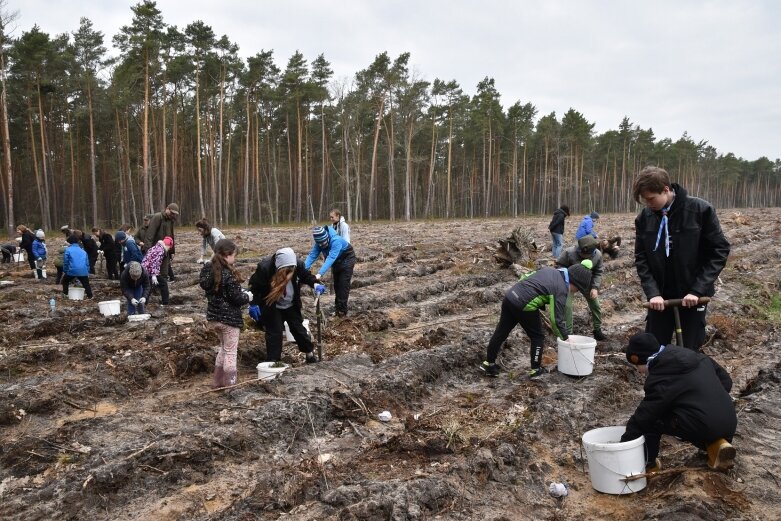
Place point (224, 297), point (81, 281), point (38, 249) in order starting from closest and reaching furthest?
point (224, 297) → point (81, 281) → point (38, 249)

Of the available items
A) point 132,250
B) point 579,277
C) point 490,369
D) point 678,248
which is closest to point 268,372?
point 490,369

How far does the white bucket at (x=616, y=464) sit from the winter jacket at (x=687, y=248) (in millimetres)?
1194

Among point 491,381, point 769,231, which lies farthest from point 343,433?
point 769,231

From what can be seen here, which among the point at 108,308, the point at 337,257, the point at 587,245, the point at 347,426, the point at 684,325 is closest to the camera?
the point at 684,325

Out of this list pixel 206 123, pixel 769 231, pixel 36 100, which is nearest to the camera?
pixel 769 231

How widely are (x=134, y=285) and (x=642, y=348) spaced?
8395mm

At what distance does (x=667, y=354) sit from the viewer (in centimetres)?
354

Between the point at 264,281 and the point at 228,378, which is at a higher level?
the point at 264,281

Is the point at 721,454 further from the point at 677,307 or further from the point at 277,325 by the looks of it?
the point at 277,325

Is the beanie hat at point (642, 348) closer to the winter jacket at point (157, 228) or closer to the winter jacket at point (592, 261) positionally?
the winter jacket at point (592, 261)

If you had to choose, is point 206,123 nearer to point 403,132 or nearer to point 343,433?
point 403,132

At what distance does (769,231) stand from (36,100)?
40.6 metres

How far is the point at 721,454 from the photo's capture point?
3594 millimetres

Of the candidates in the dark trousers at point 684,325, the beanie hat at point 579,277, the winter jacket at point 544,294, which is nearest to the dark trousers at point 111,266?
the winter jacket at point 544,294
